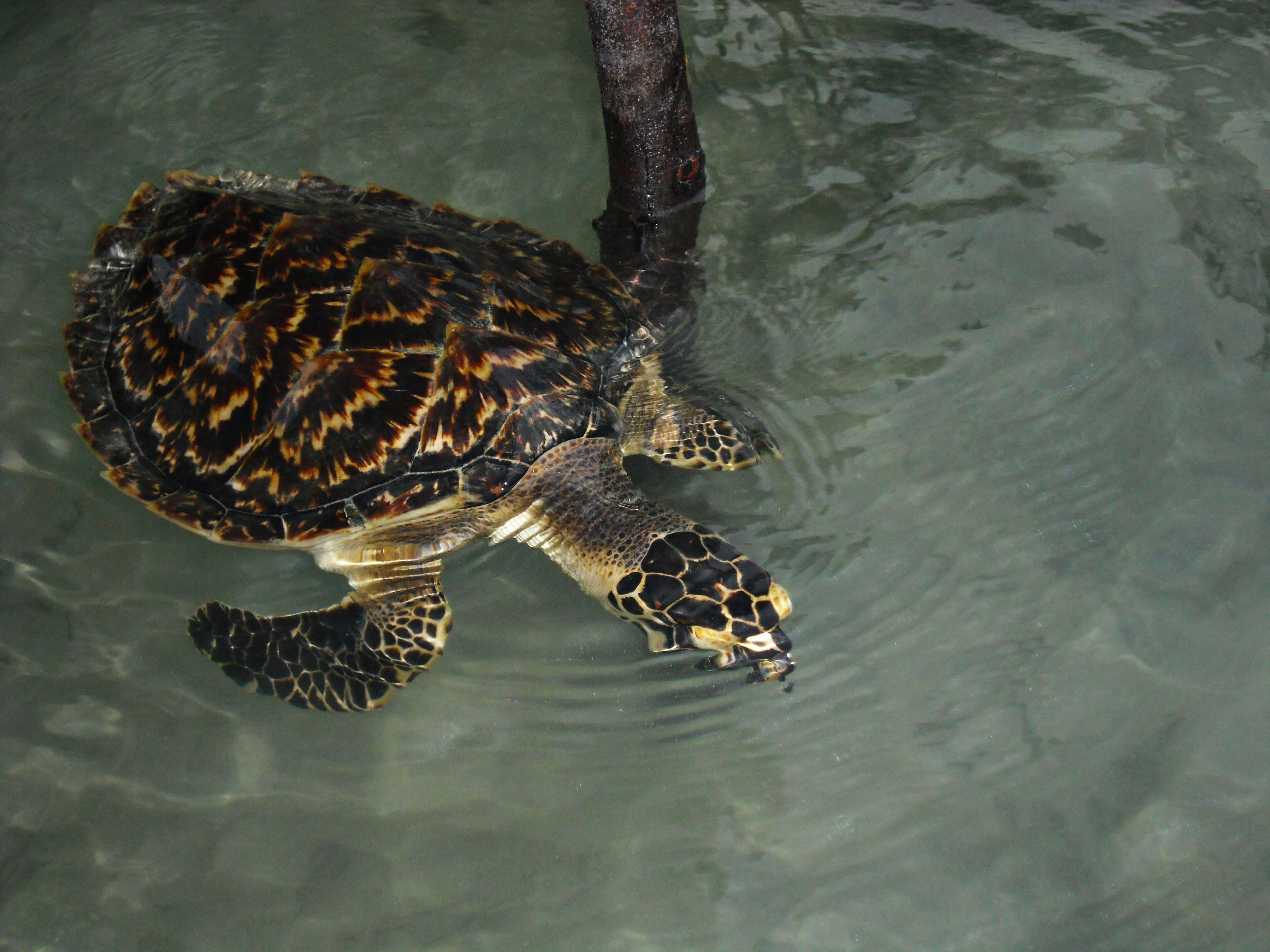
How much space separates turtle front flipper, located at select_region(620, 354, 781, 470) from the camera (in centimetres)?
348

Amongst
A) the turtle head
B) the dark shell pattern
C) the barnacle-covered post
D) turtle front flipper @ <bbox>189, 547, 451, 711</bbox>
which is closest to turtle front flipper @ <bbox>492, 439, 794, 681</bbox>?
the turtle head

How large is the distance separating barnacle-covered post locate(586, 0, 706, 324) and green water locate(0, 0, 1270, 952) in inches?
9.7

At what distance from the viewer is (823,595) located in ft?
10.6

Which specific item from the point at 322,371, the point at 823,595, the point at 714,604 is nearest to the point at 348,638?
the point at 322,371

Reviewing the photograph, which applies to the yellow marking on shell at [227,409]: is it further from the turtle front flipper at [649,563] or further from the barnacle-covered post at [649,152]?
the barnacle-covered post at [649,152]

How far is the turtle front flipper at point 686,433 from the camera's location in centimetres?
348

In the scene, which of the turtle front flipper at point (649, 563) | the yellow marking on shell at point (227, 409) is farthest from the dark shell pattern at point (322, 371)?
the turtle front flipper at point (649, 563)

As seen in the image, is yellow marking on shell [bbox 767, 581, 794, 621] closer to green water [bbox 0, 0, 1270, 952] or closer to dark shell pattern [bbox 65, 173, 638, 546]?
green water [bbox 0, 0, 1270, 952]

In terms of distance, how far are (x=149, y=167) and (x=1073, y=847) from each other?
5.50 m

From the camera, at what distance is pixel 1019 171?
4.34 metres

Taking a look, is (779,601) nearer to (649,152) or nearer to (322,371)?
(322,371)

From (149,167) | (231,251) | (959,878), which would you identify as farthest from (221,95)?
(959,878)

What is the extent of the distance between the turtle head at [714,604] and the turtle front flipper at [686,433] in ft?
1.74

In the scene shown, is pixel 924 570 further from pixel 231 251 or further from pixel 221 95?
pixel 221 95
